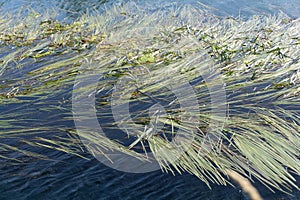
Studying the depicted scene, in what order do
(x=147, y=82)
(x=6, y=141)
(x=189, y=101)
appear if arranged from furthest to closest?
(x=147, y=82) → (x=189, y=101) → (x=6, y=141)

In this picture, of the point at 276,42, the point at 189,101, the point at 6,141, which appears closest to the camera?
the point at 6,141

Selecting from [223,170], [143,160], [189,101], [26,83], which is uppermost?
[26,83]

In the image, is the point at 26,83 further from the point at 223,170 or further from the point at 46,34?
the point at 223,170

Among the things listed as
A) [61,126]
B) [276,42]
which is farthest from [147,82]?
[276,42]

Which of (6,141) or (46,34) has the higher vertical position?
(46,34)

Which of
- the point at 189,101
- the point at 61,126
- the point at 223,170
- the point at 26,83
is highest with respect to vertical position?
the point at 26,83

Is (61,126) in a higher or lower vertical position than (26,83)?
lower

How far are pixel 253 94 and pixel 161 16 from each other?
236 cm

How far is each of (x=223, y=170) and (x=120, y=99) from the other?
104cm

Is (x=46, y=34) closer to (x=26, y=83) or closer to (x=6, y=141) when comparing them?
(x=26, y=83)

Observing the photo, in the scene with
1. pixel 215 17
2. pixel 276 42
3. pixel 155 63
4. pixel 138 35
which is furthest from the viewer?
pixel 215 17

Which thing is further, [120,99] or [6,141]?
[120,99]

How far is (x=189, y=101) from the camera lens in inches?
104

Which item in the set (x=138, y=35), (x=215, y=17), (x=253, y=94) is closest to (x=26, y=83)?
(x=138, y=35)
